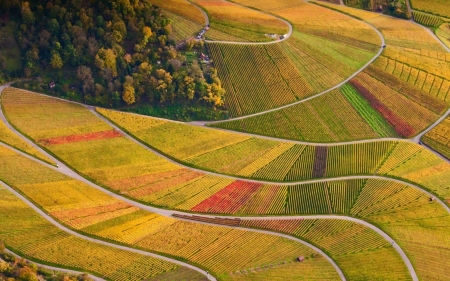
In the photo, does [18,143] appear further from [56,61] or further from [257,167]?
[257,167]

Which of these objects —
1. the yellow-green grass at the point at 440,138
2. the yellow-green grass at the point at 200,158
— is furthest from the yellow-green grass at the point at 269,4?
the yellow-green grass at the point at 440,138

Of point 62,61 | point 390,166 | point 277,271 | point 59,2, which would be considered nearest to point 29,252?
point 277,271

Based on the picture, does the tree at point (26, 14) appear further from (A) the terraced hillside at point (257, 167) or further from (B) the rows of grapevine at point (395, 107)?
(B) the rows of grapevine at point (395, 107)

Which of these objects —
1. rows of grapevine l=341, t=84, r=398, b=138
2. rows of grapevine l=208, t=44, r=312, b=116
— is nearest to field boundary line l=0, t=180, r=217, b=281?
rows of grapevine l=208, t=44, r=312, b=116

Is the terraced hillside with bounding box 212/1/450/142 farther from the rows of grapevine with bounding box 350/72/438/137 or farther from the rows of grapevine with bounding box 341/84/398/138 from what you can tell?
the rows of grapevine with bounding box 341/84/398/138

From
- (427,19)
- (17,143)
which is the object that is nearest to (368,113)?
(427,19)
